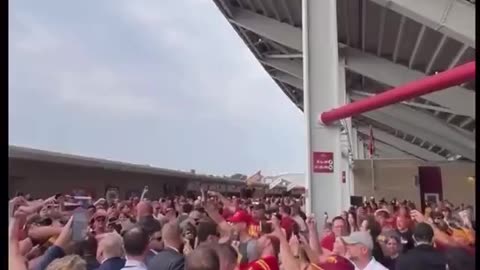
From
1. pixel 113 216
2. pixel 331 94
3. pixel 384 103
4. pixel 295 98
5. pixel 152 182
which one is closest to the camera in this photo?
pixel 384 103

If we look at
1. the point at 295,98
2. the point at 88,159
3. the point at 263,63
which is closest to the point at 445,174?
the point at 263,63

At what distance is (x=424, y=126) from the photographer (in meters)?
29.5

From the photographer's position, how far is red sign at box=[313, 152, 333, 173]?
10125 mm

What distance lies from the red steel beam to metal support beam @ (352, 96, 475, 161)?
19.3 meters

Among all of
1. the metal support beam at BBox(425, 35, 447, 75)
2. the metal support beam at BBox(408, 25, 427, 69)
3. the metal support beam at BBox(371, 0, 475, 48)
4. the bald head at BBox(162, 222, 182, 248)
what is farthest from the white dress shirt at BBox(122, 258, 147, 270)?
the metal support beam at BBox(425, 35, 447, 75)

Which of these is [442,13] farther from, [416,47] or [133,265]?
[133,265]

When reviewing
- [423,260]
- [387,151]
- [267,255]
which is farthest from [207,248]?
[387,151]

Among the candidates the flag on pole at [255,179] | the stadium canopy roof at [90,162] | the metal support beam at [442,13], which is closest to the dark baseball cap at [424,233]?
the metal support beam at [442,13]

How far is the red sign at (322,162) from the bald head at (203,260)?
6930mm

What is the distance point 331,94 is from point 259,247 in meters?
5.92

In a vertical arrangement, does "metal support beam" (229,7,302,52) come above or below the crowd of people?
above

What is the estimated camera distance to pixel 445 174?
2269cm

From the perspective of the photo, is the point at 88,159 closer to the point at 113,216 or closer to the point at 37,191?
the point at 37,191

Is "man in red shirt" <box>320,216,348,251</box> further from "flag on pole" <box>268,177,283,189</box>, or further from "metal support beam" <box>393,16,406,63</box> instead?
"flag on pole" <box>268,177,283,189</box>
